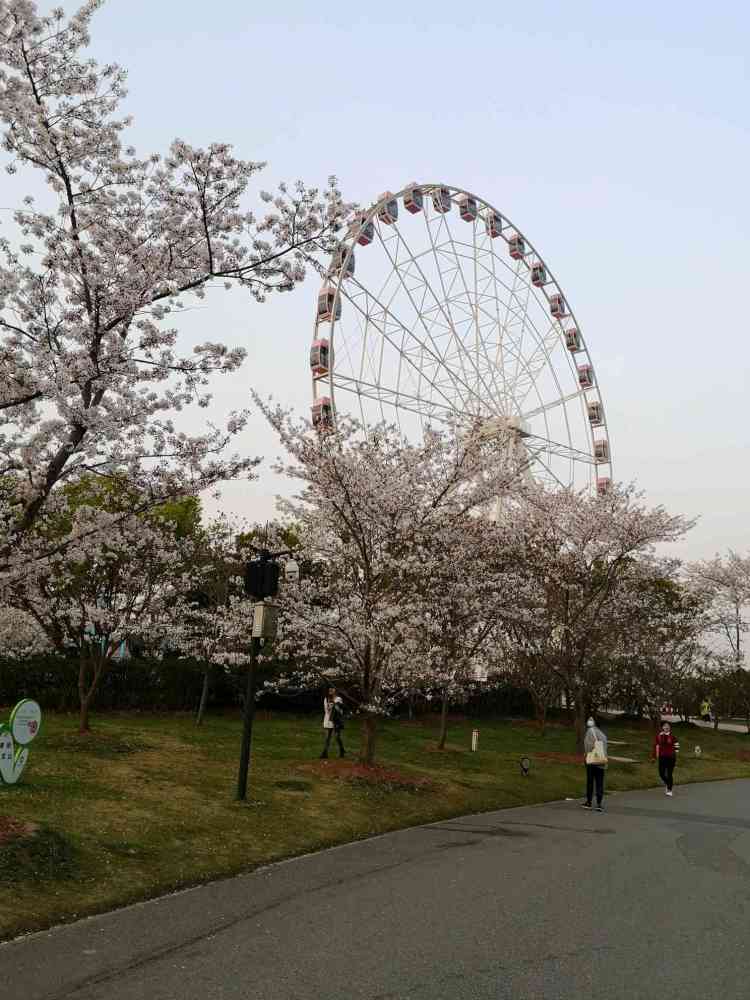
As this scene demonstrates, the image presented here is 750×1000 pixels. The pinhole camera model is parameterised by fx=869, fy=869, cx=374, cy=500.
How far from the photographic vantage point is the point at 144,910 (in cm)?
721

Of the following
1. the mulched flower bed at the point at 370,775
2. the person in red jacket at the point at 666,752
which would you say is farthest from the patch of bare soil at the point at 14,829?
the person in red jacket at the point at 666,752

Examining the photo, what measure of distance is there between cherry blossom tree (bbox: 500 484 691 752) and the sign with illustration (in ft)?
50.6

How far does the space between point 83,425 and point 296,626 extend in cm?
832

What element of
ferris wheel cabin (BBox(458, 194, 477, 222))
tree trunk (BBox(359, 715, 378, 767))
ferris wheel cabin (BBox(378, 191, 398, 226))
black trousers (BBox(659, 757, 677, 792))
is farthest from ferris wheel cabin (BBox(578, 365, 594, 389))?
tree trunk (BBox(359, 715, 378, 767))

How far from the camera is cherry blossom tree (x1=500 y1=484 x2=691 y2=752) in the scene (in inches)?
982

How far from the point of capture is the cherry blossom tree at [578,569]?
81.8 ft

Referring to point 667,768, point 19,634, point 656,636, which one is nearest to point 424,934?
point 667,768

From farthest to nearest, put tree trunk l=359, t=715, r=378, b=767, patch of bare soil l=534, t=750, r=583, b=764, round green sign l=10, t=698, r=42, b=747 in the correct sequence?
patch of bare soil l=534, t=750, r=583, b=764 < tree trunk l=359, t=715, r=378, b=767 < round green sign l=10, t=698, r=42, b=747

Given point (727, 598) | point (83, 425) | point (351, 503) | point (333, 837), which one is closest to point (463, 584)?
point (351, 503)

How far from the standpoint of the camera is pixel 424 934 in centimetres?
660

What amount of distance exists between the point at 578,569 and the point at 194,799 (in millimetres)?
15759

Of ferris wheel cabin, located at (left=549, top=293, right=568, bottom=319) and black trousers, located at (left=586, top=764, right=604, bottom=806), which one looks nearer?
black trousers, located at (left=586, top=764, right=604, bottom=806)

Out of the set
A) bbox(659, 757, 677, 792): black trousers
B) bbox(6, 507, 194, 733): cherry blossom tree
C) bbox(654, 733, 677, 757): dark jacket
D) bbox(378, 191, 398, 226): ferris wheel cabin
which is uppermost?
bbox(378, 191, 398, 226): ferris wheel cabin

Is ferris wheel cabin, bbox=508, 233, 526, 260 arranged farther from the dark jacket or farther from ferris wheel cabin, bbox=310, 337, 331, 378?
the dark jacket
